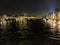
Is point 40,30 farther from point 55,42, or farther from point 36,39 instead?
point 55,42

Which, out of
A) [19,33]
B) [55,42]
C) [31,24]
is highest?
[31,24]

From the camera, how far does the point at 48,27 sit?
2836mm

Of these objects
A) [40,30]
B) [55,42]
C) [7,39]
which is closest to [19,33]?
[7,39]

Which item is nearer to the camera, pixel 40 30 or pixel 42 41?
pixel 42 41

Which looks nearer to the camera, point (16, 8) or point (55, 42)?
point (55, 42)

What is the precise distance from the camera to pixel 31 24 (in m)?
2.82

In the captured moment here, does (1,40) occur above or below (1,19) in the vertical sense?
below

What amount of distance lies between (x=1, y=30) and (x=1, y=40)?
0.22 m

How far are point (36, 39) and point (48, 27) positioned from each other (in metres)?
0.36

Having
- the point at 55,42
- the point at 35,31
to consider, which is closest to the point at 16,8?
the point at 35,31

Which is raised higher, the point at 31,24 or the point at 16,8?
the point at 16,8

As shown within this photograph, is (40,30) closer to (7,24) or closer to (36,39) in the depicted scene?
(36,39)

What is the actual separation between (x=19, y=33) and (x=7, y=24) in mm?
312

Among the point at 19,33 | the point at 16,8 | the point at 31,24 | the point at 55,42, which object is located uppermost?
the point at 16,8
